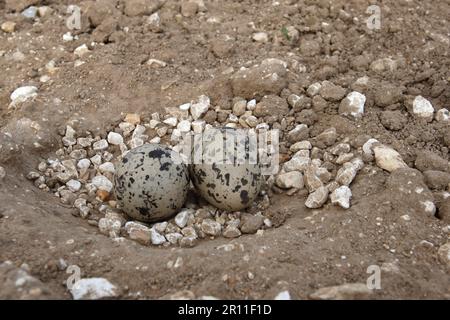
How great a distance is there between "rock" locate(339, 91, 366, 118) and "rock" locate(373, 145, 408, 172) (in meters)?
0.51

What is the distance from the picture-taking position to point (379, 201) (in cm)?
389

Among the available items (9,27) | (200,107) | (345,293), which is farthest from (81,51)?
(345,293)

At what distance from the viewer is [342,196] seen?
3.95 m

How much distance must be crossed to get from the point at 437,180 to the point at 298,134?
1193 millimetres

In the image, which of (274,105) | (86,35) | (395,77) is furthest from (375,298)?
(86,35)

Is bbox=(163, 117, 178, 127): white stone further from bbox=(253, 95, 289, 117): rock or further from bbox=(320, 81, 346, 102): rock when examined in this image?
bbox=(320, 81, 346, 102): rock

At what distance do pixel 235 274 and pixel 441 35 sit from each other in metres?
3.45

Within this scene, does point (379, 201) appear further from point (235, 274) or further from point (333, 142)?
point (235, 274)

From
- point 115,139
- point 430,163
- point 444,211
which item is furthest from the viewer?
point 115,139

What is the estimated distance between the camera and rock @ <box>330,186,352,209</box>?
12.8 ft

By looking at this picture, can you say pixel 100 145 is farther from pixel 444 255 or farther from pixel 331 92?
pixel 444 255

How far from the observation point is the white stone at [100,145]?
474 centimetres

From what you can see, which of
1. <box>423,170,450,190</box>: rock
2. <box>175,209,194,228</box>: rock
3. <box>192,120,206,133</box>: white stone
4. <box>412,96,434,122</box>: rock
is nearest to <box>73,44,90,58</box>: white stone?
<box>192,120,206,133</box>: white stone

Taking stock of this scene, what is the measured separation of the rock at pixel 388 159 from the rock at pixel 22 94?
3.07 m
